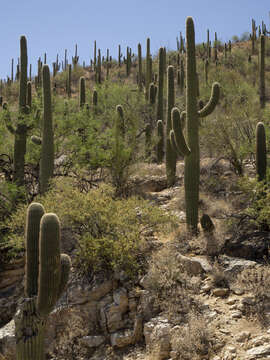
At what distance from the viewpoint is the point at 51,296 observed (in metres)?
7.58

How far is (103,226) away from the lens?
10.6 metres

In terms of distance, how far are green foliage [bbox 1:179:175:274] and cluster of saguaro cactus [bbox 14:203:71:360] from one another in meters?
2.21

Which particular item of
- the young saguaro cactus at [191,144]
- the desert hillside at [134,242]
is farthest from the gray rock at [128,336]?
the young saguaro cactus at [191,144]

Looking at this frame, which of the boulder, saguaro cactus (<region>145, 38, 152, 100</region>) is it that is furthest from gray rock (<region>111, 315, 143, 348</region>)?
saguaro cactus (<region>145, 38, 152, 100</region>)

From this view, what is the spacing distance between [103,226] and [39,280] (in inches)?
133

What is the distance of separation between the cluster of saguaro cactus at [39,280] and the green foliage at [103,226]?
2213 mm

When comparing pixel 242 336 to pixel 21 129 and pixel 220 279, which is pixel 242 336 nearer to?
pixel 220 279

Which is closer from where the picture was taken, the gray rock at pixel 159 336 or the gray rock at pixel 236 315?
the gray rock at pixel 159 336

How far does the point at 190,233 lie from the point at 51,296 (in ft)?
17.4

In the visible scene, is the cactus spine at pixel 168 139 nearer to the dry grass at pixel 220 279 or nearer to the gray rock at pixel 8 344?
the dry grass at pixel 220 279

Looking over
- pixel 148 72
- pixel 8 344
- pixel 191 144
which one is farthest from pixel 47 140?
pixel 148 72

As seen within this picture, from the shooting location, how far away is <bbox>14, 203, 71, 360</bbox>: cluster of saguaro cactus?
7398 millimetres

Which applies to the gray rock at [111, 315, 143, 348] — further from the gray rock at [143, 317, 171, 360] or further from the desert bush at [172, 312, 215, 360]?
the desert bush at [172, 312, 215, 360]

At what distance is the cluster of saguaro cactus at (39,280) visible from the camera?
24.3 feet
